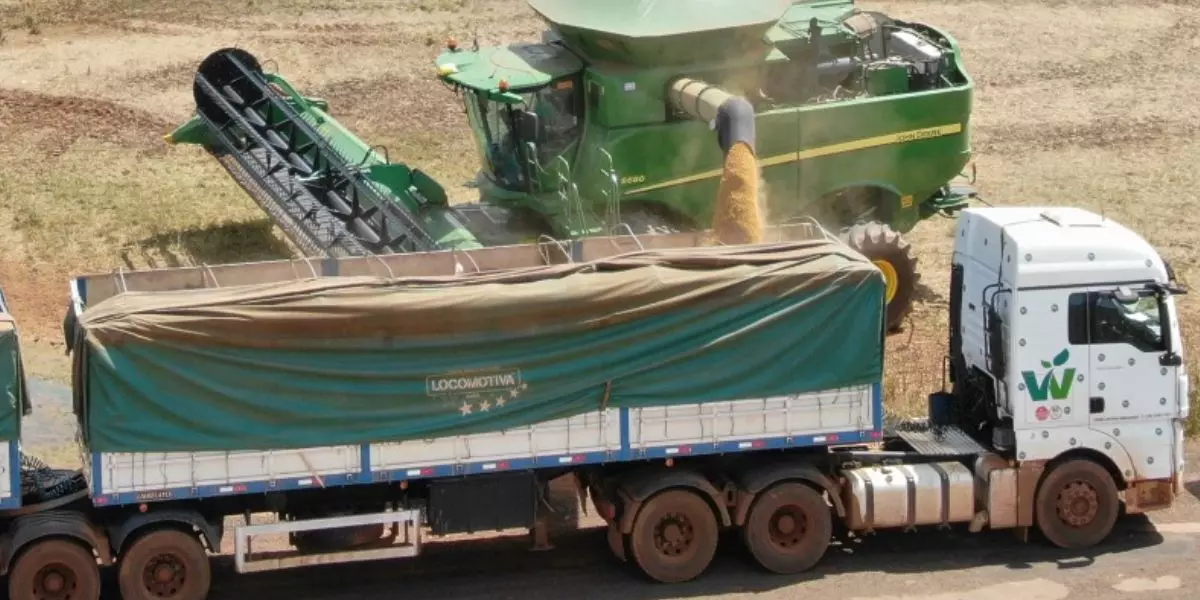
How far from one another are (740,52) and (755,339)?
748 centimetres

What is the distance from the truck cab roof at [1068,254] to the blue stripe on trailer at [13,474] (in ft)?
27.2

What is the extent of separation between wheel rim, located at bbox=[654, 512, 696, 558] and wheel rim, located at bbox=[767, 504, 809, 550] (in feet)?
2.25

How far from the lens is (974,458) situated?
16625 mm

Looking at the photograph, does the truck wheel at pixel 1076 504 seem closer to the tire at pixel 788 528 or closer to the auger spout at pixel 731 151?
the tire at pixel 788 528

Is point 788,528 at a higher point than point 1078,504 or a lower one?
lower

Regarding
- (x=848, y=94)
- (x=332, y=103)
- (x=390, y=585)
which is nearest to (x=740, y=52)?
(x=848, y=94)

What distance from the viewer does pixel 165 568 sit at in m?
14.9

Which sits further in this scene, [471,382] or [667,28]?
[667,28]

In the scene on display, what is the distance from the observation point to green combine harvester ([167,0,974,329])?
21.8 metres

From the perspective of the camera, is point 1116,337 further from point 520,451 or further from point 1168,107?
point 1168,107

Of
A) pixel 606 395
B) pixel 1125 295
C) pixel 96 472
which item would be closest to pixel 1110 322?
pixel 1125 295

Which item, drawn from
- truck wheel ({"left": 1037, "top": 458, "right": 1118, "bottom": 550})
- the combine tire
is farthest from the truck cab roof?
the combine tire

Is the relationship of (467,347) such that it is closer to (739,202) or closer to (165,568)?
(165,568)

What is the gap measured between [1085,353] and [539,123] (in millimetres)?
8194
